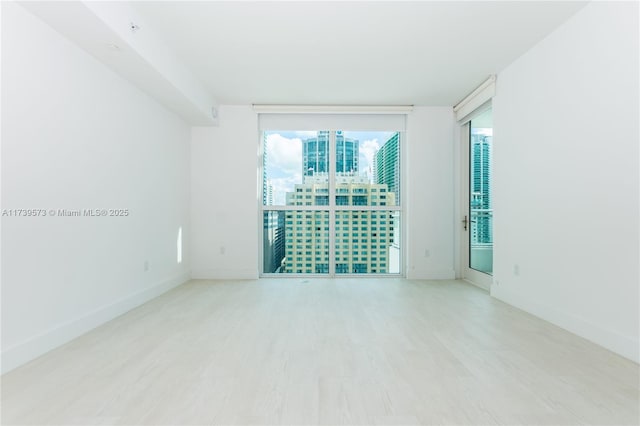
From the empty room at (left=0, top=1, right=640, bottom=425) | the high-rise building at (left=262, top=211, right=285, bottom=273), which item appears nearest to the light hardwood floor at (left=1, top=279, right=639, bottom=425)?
the empty room at (left=0, top=1, right=640, bottom=425)

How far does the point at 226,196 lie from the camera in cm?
472

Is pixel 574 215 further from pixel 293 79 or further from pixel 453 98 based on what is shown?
pixel 293 79

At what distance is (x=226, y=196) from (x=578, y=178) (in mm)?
4143

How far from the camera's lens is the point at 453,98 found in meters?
4.41

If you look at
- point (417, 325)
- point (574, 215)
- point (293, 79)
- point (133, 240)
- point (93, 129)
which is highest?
point (293, 79)

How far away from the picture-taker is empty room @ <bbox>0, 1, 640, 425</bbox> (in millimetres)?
1700

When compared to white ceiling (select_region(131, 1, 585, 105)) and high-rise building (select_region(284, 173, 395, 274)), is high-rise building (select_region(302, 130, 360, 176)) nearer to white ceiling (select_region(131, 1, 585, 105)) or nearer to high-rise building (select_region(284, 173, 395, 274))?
high-rise building (select_region(284, 173, 395, 274))

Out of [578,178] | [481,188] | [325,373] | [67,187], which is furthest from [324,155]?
[325,373]

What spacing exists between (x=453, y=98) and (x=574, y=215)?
2.49m

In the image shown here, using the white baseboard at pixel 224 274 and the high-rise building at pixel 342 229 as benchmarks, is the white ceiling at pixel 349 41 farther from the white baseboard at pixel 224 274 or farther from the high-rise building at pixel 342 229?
the white baseboard at pixel 224 274

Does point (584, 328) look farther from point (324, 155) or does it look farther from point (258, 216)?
point (258, 216)

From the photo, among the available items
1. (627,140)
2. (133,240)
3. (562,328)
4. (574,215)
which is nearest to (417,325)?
(562,328)

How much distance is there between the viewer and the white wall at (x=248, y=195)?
471cm

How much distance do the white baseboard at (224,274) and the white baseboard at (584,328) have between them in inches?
132
